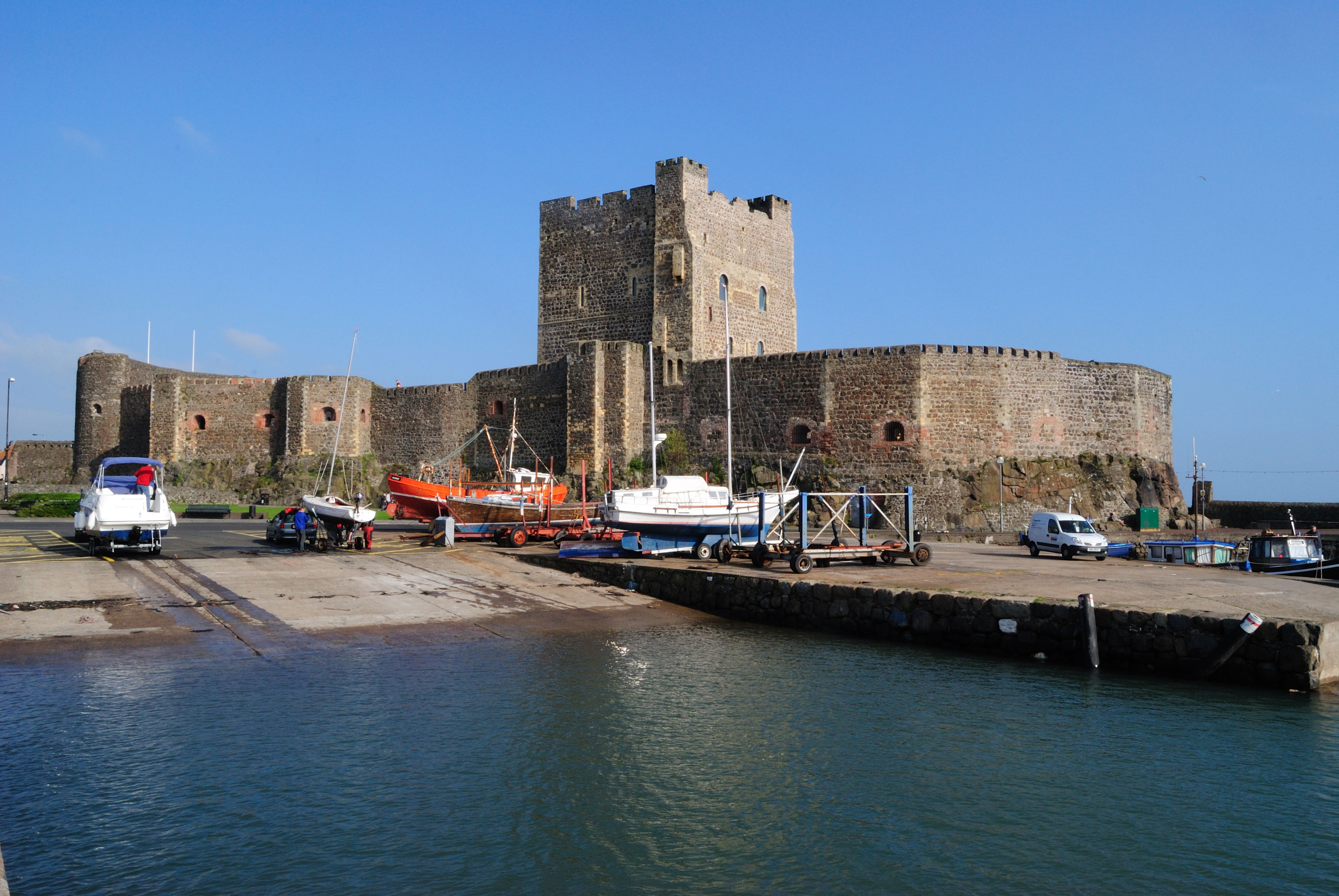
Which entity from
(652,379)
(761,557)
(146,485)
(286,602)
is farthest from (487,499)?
(286,602)

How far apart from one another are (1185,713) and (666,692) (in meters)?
6.82

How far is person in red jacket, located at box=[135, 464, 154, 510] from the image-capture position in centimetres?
Result: 2177

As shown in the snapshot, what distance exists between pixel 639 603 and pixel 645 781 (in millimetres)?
11062

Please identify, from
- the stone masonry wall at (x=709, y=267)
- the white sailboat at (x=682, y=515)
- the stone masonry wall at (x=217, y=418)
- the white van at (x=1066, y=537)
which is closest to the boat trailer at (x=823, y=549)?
the white sailboat at (x=682, y=515)

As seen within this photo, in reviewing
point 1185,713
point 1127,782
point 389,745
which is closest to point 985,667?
point 1185,713

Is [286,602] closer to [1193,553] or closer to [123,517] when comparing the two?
[123,517]

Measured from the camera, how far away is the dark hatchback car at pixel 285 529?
25750mm

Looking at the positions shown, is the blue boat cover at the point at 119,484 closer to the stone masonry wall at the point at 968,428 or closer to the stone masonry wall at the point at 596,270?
the stone masonry wall at the point at 968,428

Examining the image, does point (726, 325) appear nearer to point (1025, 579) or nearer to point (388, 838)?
point (1025, 579)

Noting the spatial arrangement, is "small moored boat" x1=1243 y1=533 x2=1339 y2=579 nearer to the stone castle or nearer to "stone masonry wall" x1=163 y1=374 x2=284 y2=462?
the stone castle

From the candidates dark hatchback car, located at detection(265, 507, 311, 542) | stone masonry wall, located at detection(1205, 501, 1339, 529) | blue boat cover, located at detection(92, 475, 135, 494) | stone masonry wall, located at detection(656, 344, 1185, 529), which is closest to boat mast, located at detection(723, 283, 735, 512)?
stone masonry wall, located at detection(656, 344, 1185, 529)

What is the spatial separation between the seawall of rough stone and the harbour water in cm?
50

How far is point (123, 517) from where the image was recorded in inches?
838

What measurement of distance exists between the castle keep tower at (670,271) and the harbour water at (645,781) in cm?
2572
